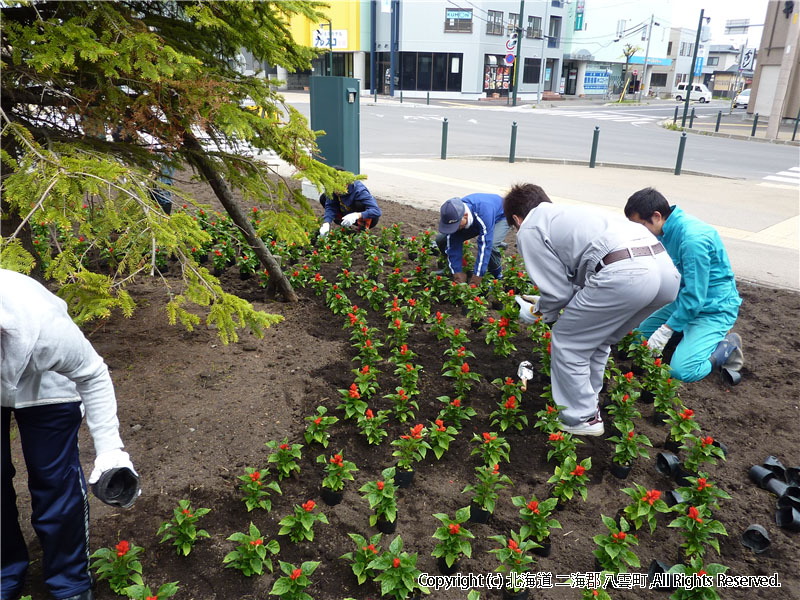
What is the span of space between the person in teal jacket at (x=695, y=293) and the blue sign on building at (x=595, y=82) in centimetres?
5660

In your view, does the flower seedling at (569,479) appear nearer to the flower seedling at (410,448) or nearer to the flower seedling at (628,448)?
the flower seedling at (628,448)

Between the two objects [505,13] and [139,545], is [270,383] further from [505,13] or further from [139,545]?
[505,13]

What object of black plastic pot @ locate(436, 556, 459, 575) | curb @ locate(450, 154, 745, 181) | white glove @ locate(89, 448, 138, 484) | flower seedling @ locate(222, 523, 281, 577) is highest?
white glove @ locate(89, 448, 138, 484)

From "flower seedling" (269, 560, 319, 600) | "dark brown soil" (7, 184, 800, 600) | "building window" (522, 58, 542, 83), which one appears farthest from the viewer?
"building window" (522, 58, 542, 83)

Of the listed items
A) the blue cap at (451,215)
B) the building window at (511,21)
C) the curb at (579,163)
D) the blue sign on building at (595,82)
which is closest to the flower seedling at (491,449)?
the blue cap at (451,215)

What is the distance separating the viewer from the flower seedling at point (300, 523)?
272 cm

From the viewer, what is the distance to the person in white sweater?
1952 millimetres

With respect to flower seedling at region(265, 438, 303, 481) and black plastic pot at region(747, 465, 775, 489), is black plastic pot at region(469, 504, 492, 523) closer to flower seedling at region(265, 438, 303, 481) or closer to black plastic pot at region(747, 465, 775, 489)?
flower seedling at region(265, 438, 303, 481)

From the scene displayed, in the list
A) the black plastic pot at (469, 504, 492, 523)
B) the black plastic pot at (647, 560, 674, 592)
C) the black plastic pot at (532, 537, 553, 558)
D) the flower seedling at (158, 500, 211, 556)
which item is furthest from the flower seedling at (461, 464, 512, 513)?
the flower seedling at (158, 500, 211, 556)

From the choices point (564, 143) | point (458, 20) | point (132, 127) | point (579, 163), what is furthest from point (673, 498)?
point (458, 20)

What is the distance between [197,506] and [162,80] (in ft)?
7.86

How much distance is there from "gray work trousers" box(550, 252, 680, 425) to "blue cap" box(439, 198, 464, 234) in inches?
74.8

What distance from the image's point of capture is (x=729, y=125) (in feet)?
91.6

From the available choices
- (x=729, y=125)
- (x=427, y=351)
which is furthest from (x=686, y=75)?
(x=427, y=351)
